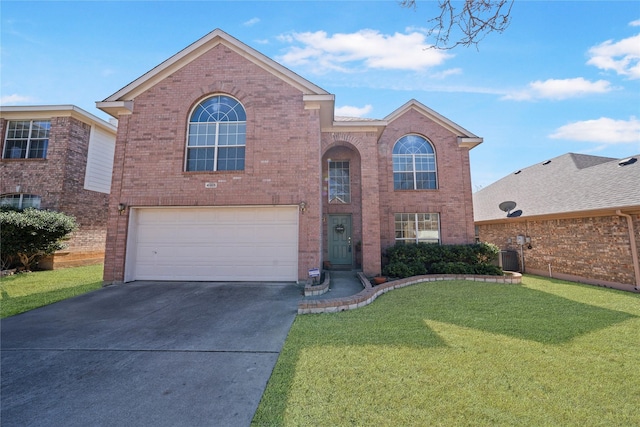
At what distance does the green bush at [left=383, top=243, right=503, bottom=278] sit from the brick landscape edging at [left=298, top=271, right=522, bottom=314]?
60 centimetres

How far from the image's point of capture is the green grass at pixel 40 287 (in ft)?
19.9

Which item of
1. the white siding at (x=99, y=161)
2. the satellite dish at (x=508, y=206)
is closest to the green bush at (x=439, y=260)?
the satellite dish at (x=508, y=206)

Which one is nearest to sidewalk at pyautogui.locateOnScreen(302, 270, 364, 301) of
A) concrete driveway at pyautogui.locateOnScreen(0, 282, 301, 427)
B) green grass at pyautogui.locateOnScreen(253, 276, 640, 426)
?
concrete driveway at pyautogui.locateOnScreen(0, 282, 301, 427)

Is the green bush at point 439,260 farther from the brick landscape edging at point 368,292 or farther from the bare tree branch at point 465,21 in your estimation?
the bare tree branch at point 465,21

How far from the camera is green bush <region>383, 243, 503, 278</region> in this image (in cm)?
934

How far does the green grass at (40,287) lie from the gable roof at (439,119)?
41.7ft

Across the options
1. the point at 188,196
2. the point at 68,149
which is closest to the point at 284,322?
the point at 188,196

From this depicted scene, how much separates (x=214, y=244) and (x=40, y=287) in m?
5.25

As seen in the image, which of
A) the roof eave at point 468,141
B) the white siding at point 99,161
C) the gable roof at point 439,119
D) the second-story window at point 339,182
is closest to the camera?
the second-story window at point 339,182

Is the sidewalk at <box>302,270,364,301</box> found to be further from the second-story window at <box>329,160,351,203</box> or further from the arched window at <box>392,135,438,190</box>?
the arched window at <box>392,135,438,190</box>

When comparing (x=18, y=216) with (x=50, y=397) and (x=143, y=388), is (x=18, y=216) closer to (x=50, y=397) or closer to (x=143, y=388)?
(x=50, y=397)

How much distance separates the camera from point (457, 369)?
3.15 meters

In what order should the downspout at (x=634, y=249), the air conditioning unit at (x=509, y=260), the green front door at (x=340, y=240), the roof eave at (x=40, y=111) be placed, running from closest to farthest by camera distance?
the downspout at (x=634, y=249)
the green front door at (x=340, y=240)
the roof eave at (x=40, y=111)
the air conditioning unit at (x=509, y=260)

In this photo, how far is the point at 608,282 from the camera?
893cm
